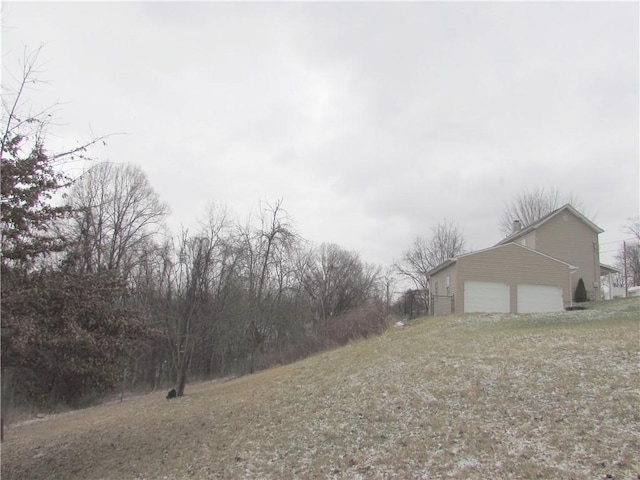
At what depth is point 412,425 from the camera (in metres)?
8.58

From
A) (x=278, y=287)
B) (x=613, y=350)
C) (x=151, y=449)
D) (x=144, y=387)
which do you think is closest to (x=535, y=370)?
(x=613, y=350)

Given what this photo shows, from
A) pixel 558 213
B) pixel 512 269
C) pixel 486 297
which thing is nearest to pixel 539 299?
pixel 512 269

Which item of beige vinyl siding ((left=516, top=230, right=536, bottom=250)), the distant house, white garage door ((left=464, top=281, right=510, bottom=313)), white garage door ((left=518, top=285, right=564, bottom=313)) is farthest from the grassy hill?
beige vinyl siding ((left=516, top=230, right=536, bottom=250))

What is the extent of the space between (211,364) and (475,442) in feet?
101

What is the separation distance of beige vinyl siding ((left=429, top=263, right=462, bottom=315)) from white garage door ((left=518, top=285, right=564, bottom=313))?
3.66 metres

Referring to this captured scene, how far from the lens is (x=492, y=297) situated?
86.7 feet

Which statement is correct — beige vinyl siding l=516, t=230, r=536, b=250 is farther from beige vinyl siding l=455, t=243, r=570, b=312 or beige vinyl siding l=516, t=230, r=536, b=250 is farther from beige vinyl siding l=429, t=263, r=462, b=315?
beige vinyl siding l=429, t=263, r=462, b=315

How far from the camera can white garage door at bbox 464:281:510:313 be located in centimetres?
2622

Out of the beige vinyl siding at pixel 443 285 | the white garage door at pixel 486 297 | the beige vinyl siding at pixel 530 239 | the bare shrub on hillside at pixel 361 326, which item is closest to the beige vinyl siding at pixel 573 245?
the beige vinyl siding at pixel 530 239

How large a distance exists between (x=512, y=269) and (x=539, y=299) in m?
2.30

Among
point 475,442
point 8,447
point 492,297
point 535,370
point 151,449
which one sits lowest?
point 8,447

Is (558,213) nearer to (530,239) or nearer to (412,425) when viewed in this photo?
(530,239)

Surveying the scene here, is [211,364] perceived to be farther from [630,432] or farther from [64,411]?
[630,432]

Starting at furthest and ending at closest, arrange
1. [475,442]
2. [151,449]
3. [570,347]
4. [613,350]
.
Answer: [570,347] < [613,350] < [151,449] < [475,442]
